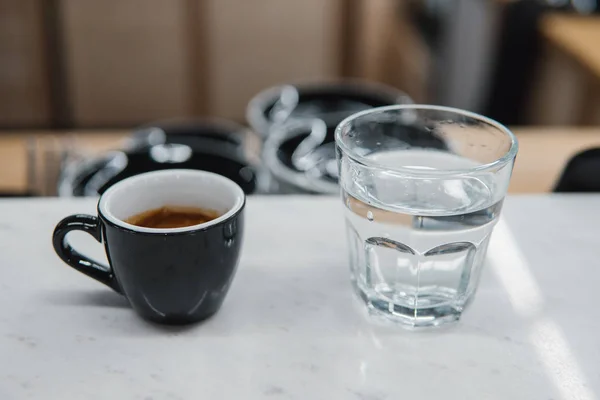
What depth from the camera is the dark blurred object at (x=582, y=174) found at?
0.67m

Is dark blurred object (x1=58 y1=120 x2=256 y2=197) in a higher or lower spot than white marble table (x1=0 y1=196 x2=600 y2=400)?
lower

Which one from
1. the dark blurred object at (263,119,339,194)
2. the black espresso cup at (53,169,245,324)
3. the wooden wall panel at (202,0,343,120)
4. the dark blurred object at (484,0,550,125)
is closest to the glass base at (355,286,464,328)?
the black espresso cup at (53,169,245,324)

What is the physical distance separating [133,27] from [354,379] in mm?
2669

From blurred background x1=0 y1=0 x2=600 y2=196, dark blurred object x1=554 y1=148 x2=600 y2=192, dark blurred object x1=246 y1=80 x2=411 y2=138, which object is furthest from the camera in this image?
blurred background x1=0 y1=0 x2=600 y2=196

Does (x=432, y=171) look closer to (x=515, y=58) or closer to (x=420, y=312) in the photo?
(x=420, y=312)

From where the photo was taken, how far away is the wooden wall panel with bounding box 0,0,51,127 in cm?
281

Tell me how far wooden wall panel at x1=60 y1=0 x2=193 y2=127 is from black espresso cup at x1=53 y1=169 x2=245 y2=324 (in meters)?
2.48

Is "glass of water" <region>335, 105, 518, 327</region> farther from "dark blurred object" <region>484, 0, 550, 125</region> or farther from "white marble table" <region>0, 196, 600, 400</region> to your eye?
"dark blurred object" <region>484, 0, 550, 125</region>

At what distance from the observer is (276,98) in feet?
3.42

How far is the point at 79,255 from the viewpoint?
1.61ft

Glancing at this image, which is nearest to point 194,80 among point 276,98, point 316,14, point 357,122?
point 316,14

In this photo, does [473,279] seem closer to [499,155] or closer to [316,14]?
[499,155]

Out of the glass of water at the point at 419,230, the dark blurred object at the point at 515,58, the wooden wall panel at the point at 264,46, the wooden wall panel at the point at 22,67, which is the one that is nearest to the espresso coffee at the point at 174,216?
the glass of water at the point at 419,230

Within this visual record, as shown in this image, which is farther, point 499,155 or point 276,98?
point 276,98
